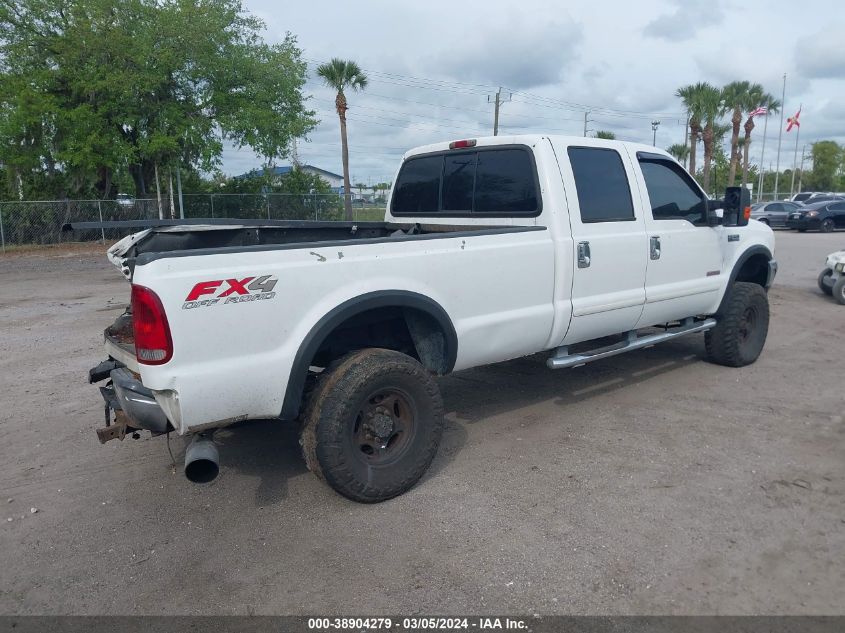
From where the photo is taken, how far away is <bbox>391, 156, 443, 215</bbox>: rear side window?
573 cm

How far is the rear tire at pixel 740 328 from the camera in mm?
6340

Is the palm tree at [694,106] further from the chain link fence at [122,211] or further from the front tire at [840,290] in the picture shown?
the front tire at [840,290]

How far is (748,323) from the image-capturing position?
6.64 metres

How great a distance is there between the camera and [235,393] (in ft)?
11.2

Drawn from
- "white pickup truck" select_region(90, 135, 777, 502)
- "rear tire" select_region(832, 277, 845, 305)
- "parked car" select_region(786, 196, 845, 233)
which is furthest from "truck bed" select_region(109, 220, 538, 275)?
"parked car" select_region(786, 196, 845, 233)

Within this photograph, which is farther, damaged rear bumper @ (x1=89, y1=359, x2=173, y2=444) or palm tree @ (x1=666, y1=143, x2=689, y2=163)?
palm tree @ (x1=666, y1=143, x2=689, y2=163)

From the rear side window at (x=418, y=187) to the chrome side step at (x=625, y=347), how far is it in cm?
170

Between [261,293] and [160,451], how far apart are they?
204 cm

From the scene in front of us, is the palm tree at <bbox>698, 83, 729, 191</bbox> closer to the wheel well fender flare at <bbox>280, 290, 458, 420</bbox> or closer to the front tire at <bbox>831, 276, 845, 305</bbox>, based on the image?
the front tire at <bbox>831, 276, 845, 305</bbox>

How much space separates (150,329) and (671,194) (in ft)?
14.4

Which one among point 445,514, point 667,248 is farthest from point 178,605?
point 667,248

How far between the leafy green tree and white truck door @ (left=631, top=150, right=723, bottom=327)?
66.0 feet

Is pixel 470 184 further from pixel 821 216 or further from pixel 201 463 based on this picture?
pixel 821 216

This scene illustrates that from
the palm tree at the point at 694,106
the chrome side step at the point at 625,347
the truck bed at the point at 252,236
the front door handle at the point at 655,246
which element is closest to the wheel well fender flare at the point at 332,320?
the truck bed at the point at 252,236
